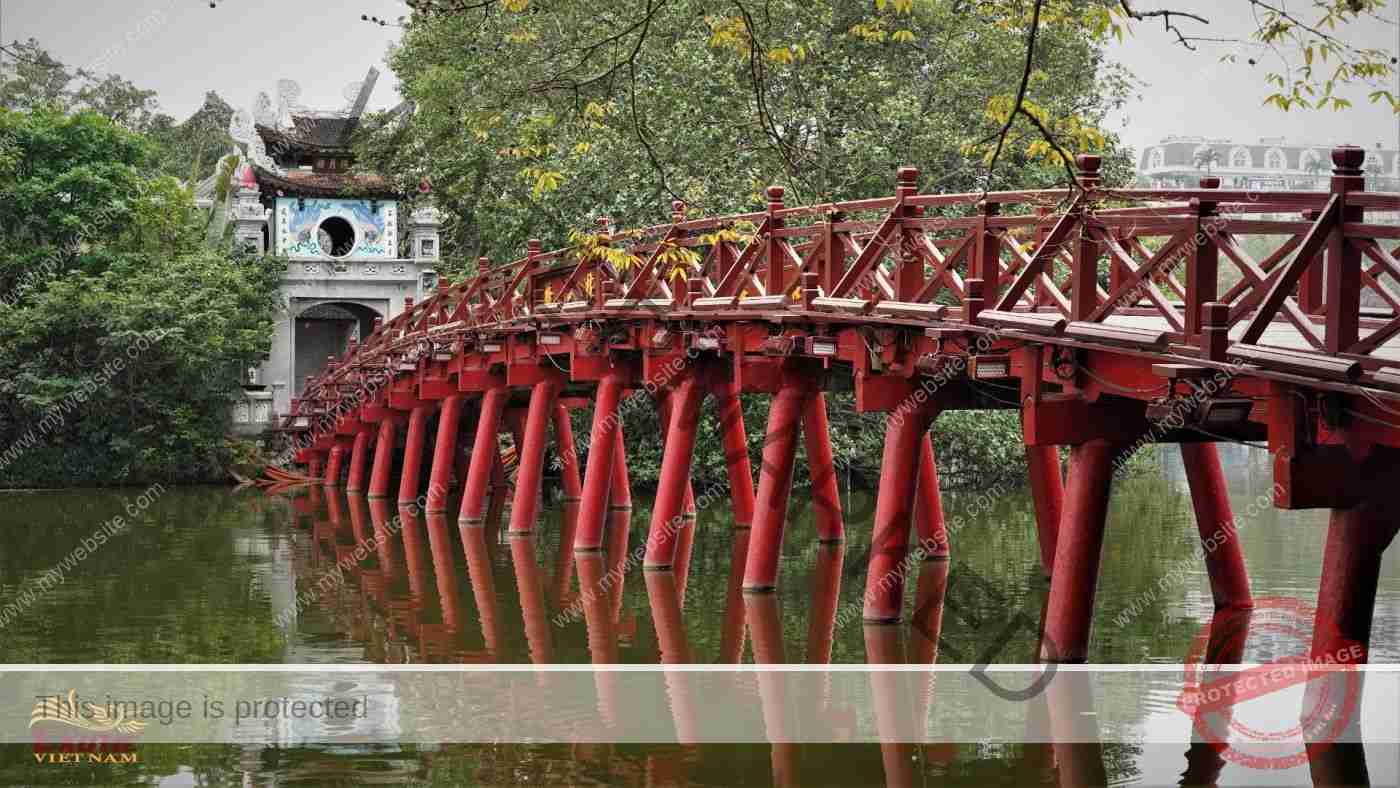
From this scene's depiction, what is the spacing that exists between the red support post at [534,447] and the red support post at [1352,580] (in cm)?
1726

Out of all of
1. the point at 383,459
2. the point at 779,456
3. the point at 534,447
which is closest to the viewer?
the point at 779,456

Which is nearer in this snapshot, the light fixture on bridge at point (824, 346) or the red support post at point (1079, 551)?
the red support post at point (1079, 551)

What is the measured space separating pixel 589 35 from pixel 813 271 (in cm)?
2163

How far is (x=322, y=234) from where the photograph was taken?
165 feet

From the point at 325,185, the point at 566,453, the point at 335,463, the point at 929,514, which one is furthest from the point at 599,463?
the point at 325,185

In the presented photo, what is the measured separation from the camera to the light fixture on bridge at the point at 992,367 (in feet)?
48.0

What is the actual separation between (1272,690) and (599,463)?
38.5 feet

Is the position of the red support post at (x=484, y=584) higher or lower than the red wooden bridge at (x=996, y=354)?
lower

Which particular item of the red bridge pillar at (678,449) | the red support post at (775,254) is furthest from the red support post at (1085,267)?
the red bridge pillar at (678,449)

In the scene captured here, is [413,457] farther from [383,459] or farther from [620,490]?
[620,490]

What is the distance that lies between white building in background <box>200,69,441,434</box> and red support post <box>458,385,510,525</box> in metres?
16.8

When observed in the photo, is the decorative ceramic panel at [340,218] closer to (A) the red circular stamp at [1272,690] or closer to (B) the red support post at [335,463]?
(B) the red support post at [335,463]

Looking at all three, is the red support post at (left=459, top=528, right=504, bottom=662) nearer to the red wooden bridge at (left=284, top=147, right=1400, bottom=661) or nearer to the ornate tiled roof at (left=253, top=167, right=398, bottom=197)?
the red wooden bridge at (left=284, top=147, right=1400, bottom=661)

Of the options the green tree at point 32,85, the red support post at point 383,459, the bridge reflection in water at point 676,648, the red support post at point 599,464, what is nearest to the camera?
the bridge reflection in water at point 676,648
